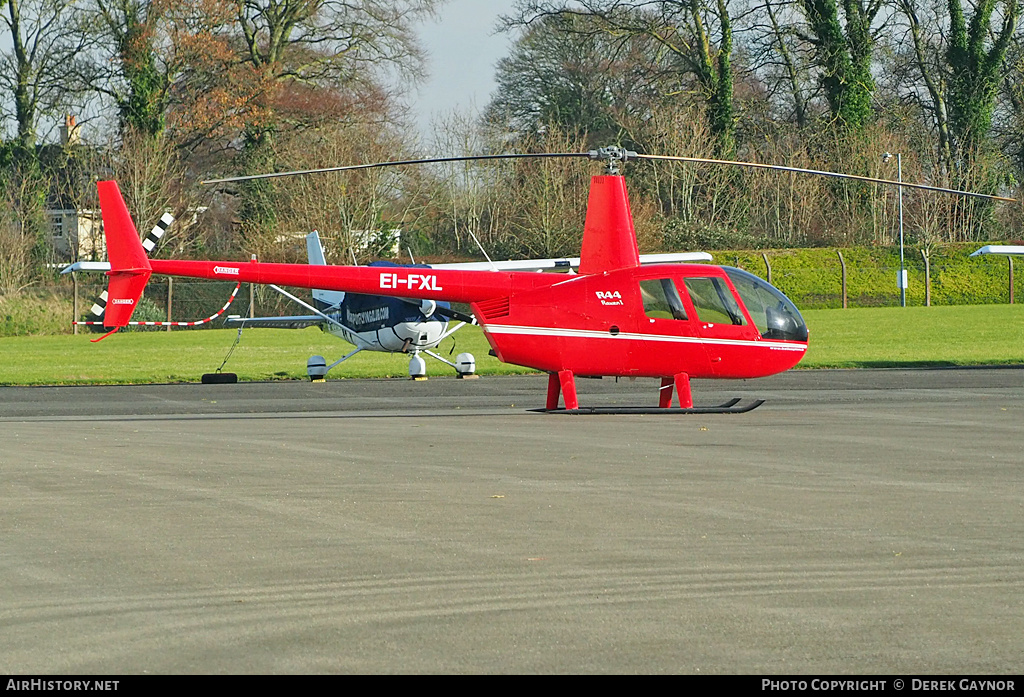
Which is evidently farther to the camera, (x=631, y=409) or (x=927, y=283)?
(x=927, y=283)

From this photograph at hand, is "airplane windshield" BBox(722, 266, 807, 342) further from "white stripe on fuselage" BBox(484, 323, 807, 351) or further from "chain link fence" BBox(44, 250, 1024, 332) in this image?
"chain link fence" BBox(44, 250, 1024, 332)

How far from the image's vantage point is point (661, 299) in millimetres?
16078

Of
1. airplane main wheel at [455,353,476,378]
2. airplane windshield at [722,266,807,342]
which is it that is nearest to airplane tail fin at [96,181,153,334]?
airplane windshield at [722,266,807,342]

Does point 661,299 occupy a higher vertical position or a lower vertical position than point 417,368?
higher

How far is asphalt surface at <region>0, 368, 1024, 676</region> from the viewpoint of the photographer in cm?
510

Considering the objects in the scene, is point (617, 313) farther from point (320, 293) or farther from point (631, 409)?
point (320, 293)

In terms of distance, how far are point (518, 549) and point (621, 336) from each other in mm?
9104

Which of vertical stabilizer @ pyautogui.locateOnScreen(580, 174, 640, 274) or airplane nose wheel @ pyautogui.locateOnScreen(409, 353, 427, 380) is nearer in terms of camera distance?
vertical stabilizer @ pyautogui.locateOnScreen(580, 174, 640, 274)

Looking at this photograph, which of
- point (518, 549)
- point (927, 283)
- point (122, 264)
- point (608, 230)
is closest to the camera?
point (518, 549)

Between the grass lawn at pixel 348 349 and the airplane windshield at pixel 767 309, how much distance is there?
1031 centimetres

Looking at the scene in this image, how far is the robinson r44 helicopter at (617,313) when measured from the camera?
1608 centimetres

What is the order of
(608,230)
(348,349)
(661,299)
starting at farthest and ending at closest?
(348,349)
(608,230)
(661,299)

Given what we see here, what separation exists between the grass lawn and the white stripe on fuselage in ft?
31.5

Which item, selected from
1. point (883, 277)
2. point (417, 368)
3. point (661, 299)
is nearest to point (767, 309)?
point (661, 299)
